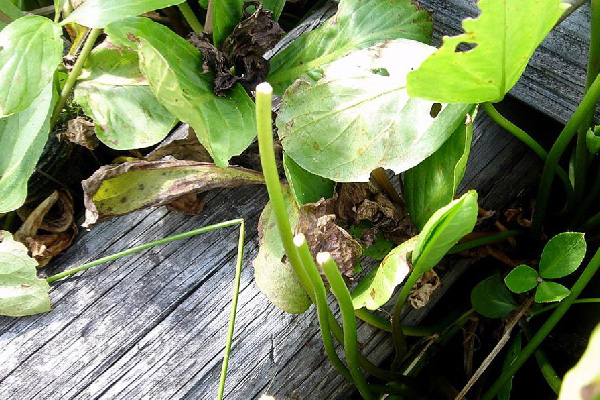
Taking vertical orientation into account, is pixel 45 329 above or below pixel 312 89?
below

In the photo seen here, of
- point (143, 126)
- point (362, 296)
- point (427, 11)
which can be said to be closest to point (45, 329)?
point (143, 126)

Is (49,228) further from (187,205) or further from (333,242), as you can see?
(333,242)

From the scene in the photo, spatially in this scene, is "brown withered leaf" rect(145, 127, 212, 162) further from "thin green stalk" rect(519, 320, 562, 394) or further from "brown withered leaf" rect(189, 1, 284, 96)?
"thin green stalk" rect(519, 320, 562, 394)

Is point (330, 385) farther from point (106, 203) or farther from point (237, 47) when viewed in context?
point (237, 47)

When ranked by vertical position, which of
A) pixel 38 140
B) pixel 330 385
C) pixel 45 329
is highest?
pixel 38 140

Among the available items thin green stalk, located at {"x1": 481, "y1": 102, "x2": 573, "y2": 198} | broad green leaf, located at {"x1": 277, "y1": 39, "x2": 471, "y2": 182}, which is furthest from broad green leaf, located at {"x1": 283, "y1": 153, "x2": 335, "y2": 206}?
thin green stalk, located at {"x1": 481, "y1": 102, "x2": 573, "y2": 198}

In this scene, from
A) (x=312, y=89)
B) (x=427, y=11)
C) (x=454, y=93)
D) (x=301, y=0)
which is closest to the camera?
(x=454, y=93)

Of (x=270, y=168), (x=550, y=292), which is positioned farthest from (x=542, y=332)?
(x=270, y=168)

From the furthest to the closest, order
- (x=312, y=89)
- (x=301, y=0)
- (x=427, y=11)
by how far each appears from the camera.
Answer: (x=301, y=0) → (x=427, y=11) → (x=312, y=89)

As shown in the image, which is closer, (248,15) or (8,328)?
(8,328)
